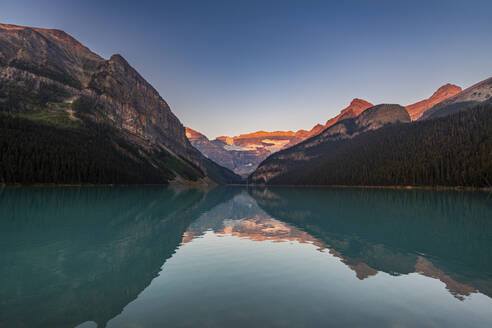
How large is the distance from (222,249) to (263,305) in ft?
44.4

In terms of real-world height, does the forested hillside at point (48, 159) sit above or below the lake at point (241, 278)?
above

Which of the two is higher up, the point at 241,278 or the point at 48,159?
the point at 48,159

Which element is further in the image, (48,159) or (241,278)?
(48,159)

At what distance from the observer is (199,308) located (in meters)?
12.0

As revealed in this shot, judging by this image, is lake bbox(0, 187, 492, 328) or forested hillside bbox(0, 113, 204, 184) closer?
lake bbox(0, 187, 492, 328)

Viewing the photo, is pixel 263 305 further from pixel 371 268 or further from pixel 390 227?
pixel 390 227

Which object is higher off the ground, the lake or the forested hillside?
the forested hillside

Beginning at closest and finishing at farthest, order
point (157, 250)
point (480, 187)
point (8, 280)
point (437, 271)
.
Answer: point (8, 280) < point (437, 271) < point (157, 250) < point (480, 187)

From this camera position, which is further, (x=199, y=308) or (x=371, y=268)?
(x=371, y=268)

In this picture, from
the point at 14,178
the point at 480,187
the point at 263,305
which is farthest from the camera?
the point at 480,187

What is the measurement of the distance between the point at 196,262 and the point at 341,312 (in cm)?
1203

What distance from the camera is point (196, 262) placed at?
20609mm

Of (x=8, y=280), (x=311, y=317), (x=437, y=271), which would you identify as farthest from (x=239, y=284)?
(x=437, y=271)

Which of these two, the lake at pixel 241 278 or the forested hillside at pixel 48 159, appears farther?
the forested hillside at pixel 48 159
